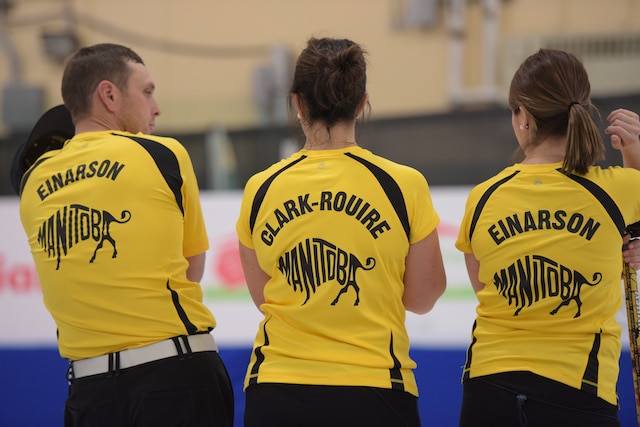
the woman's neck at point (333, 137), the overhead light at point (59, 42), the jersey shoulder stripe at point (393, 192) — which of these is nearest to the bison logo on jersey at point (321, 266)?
the jersey shoulder stripe at point (393, 192)

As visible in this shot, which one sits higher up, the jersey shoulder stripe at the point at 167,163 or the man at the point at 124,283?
the jersey shoulder stripe at the point at 167,163

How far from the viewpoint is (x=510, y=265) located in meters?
1.61

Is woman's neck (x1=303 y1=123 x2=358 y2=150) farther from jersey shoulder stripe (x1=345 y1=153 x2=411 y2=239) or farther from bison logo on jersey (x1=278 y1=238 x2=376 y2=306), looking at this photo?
bison logo on jersey (x1=278 y1=238 x2=376 y2=306)

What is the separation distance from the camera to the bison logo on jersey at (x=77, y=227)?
1.70 metres

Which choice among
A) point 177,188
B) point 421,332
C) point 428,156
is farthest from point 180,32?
point 177,188

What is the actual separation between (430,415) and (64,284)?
5.38 feet

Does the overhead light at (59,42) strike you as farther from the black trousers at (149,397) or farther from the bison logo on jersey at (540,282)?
the bison logo on jersey at (540,282)

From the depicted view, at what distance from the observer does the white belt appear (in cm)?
170

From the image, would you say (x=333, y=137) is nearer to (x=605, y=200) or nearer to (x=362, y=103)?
(x=362, y=103)

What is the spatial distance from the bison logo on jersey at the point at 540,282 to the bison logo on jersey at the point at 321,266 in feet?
0.99

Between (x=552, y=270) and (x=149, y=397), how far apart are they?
34.3 inches

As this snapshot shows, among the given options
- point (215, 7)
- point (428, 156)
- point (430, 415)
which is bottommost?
point (430, 415)

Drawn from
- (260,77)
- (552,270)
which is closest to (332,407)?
(552,270)

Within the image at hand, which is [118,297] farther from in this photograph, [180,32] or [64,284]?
[180,32]
